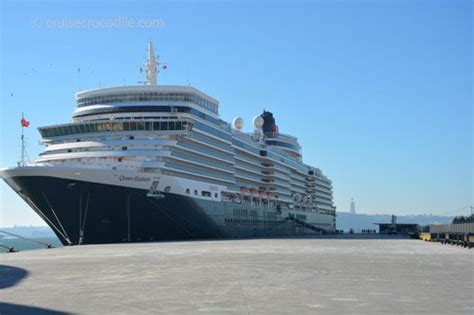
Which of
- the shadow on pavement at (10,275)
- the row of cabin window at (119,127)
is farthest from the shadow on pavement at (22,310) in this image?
the row of cabin window at (119,127)

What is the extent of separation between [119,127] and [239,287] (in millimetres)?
35241

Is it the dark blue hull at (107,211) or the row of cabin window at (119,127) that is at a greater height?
the row of cabin window at (119,127)

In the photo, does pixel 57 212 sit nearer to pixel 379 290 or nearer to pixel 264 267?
pixel 264 267

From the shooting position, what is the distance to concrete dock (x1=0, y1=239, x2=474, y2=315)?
39.7ft

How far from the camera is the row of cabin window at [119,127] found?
48406 millimetres

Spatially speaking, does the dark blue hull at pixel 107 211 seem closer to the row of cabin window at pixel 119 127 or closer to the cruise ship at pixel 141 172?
the cruise ship at pixel 141 172

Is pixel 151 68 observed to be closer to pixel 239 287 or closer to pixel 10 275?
pixel 10 275

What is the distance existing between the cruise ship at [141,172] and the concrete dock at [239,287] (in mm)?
19131

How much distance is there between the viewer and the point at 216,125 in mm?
58312

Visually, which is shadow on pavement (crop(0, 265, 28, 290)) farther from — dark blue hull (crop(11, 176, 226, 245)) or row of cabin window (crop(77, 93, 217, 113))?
row of cabin window (crop(77, 93, 217, 113))

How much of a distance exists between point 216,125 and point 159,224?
15600 mm

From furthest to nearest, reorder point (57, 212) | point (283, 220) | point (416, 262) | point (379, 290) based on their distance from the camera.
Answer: point (283, 220)
point (57, 212)
point (416, 262)
point (379, 290)

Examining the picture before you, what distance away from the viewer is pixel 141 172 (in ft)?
146

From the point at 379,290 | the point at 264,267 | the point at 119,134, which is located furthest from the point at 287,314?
the point at 119,134
